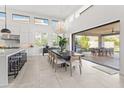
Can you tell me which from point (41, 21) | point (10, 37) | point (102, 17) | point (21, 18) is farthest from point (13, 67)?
point (41, 21)

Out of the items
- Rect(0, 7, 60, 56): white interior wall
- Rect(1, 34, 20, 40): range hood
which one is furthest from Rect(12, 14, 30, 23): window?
Rect(1, 34, 20, 40): range hood

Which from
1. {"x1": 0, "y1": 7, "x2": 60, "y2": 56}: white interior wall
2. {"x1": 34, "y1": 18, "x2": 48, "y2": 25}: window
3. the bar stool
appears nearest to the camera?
the bar stool

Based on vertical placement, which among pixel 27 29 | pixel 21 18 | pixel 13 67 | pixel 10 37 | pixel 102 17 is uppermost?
pixel 21 18

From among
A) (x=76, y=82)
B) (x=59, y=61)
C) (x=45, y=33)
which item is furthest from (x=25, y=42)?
(x=76, y=82)

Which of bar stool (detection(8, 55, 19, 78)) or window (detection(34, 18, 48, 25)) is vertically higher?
window (detection(34, 18, 48, 25))

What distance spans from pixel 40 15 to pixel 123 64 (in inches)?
353

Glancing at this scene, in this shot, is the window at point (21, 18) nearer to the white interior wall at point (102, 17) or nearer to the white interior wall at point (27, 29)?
Result: the white interior wall at point (27, 29)

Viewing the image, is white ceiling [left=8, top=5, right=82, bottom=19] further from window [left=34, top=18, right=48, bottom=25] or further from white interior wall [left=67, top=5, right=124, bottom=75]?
window [left=34, top=18, right=48, bottom=25]

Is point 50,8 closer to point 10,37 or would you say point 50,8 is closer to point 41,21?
point 41,21

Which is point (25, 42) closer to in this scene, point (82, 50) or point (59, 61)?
point (82, 50)

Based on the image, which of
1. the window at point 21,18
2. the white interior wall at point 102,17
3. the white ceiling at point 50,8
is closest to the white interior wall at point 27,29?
the window at point 21,18

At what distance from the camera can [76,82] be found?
139 inches

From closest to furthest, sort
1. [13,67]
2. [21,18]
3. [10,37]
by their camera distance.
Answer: [13,67] → [10,37] → [21,18]

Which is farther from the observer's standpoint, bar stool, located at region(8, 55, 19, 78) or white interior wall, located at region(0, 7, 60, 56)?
white interior wall, located at region(0, 7, 60, 56)
